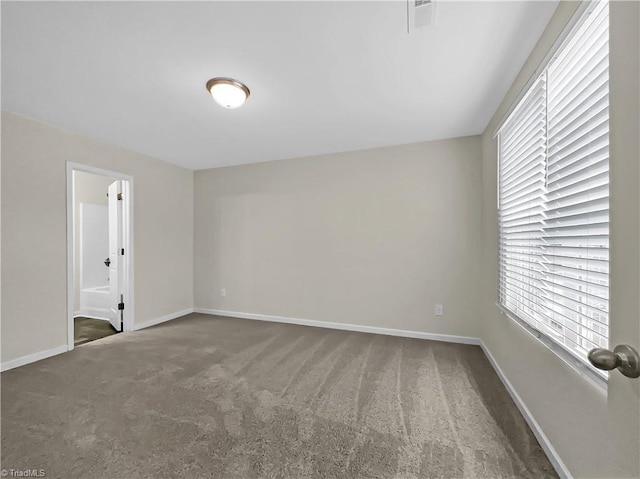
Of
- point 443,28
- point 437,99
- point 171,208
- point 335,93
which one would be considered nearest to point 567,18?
point 443,28

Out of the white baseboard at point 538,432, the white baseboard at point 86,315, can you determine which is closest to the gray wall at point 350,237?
the white baseboard at point 538,432

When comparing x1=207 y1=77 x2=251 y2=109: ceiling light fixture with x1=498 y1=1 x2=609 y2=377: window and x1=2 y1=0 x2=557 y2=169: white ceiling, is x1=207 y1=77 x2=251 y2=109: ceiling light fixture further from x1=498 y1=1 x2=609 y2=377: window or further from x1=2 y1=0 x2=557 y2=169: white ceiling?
x1=498 y1=1 x2=609 y2=377: window

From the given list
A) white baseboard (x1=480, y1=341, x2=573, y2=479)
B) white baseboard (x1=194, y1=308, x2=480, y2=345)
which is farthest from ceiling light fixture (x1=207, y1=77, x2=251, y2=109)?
white baseboard (x1=480, y1=341, x2=573, y2=479)

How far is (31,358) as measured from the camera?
2.65 metres

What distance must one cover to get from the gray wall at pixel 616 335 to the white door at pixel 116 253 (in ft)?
14.8

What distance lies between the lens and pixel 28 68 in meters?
1.89

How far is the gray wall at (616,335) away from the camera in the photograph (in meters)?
0.90

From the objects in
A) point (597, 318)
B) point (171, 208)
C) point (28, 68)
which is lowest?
point (597, 318)

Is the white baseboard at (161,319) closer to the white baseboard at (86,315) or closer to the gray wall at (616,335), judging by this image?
the white baseboard at (86,315)

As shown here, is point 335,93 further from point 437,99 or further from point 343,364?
point 343,364

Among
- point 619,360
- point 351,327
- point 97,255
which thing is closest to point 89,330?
point 97,255

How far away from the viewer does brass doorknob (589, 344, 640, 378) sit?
2.26 ft

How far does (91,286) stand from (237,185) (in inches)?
125

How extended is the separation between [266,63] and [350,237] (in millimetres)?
2290
